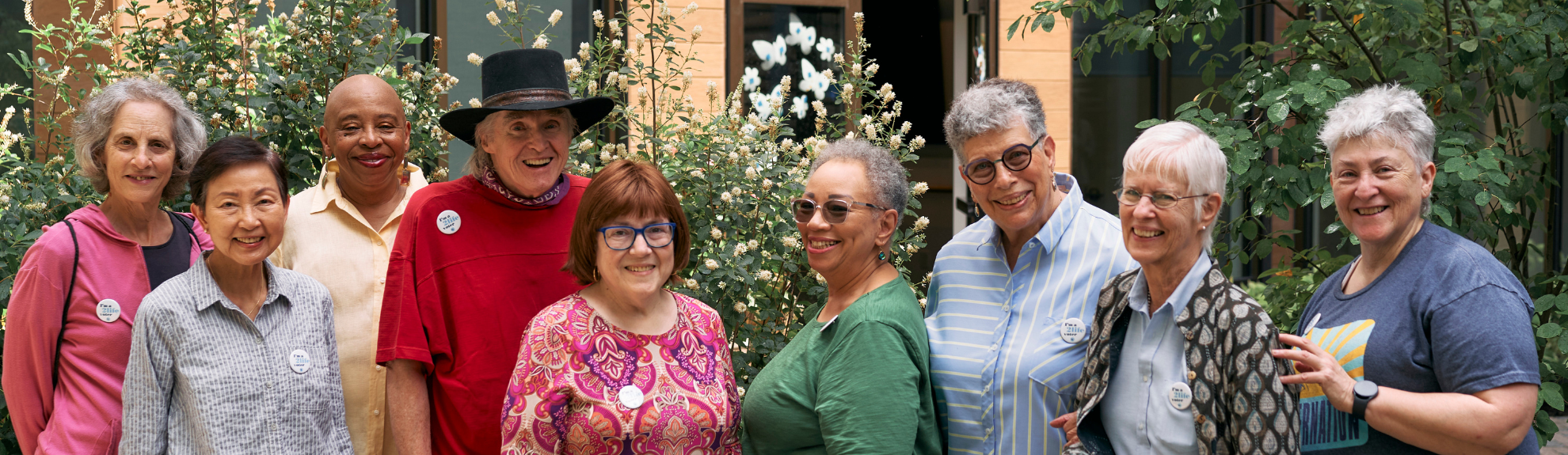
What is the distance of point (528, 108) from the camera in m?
2.69

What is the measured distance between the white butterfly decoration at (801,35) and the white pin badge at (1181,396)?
4.71 metres

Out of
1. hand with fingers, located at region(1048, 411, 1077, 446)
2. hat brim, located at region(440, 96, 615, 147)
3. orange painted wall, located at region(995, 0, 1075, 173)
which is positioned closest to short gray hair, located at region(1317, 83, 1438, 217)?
hand with fingers, located at region(1048, 411, 1077, 446)

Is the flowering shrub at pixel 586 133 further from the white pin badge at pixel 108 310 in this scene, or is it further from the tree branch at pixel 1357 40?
the tree branch at pixel 1357 40

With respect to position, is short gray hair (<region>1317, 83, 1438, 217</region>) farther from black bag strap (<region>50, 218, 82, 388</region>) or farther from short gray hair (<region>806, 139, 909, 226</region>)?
black bag strap (<region>50, 218, 82, 388</region>)

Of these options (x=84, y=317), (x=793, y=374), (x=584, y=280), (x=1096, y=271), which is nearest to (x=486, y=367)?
(x=584, y=280)

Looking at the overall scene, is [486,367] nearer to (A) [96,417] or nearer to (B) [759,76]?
(A) [96,417]

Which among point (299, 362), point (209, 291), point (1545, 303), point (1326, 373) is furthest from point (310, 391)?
point (1545, 303)

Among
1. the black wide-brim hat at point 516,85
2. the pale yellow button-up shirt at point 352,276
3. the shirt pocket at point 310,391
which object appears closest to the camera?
the shirt pocket at point 310,391

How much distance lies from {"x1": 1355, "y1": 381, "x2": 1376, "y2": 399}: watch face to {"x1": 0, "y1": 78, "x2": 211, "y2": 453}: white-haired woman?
2.80m

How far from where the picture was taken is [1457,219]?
3.66 meters

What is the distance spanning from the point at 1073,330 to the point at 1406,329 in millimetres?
668

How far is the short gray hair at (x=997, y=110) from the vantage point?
2561 millimetres

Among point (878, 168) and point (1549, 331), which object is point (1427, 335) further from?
point (1549, 331)

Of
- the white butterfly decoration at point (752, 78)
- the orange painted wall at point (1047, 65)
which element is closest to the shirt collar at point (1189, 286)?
the white butterfly decoration at point (752, 78)
